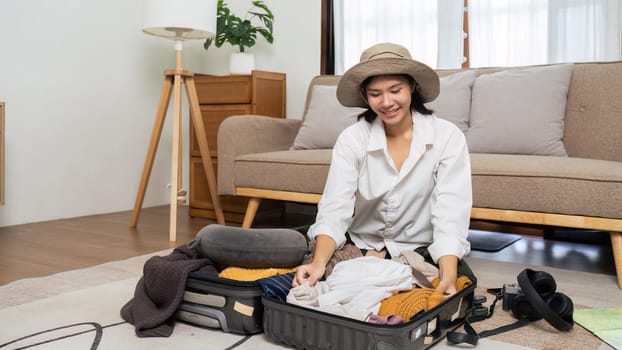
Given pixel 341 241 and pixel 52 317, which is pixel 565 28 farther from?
pixel 52 317

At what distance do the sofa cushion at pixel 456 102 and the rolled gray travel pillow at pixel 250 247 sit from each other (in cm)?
133

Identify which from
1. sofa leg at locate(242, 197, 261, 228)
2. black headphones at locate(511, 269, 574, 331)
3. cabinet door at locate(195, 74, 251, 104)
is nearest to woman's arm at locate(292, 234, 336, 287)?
black headphones at locate(511, 269, 574, 331)

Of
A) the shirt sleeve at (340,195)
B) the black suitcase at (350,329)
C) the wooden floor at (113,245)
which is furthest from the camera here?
the wooden floor at (113,245)

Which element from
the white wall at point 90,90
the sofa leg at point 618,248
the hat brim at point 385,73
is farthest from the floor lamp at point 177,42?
the sofa leg at point 618,248

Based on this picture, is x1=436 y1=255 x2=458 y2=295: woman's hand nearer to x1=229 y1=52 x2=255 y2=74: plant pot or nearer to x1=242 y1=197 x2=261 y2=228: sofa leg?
x1=242 y1=197 x2=261 y2=228: sofa leg

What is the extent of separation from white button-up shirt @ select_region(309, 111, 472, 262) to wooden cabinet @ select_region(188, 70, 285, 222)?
1551mm

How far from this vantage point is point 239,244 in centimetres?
147

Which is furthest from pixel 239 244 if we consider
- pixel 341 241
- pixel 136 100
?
pixel 136 100

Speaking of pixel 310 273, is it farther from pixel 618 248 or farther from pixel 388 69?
pixel 618 248

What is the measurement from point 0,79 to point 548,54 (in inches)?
109

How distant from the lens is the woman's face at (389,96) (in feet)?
5.03

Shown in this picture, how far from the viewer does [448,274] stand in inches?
56.0

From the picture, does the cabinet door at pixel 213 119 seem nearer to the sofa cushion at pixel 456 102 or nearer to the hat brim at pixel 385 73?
the sofa cushion at pixel 456 102

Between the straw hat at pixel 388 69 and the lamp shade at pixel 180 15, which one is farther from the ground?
the lamp shade at pixel 180 15
